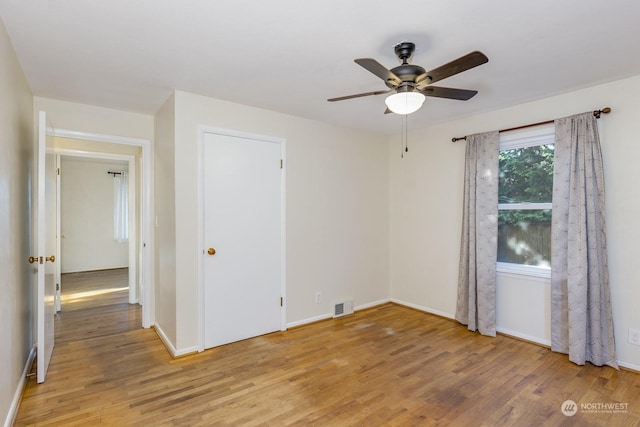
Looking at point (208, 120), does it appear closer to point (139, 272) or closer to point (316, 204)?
point (316, 204)

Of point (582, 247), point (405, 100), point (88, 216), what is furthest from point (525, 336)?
point (88, 216)

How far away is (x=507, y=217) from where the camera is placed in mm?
3453

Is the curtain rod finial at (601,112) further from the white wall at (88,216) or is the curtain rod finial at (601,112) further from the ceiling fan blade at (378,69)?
the white wall at (88,216)

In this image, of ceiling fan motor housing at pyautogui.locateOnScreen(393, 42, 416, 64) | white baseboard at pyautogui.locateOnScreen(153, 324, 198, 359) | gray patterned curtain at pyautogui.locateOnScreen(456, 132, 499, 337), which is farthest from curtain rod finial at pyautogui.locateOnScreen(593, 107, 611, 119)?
white baseboard at pyautogui.locateOnScreen(153, 324, 198, 359)

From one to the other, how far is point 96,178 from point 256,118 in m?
5.74

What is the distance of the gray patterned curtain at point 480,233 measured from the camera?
3.36 meters

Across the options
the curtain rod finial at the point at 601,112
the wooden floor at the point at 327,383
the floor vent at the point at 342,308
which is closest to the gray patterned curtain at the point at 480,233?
the wooden floor at the point at 327,383

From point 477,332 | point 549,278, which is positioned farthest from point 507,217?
point 477,332

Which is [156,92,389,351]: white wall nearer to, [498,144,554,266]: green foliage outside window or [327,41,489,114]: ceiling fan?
[498,144,554,266]: green foliage outside window

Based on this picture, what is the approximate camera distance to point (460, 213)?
3781 mm

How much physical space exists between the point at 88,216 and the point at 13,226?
5847mm

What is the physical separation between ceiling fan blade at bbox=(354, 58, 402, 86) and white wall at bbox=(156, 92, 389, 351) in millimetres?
1750

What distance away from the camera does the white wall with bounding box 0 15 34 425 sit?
1.83 m

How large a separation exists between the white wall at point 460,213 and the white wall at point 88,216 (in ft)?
19.9
